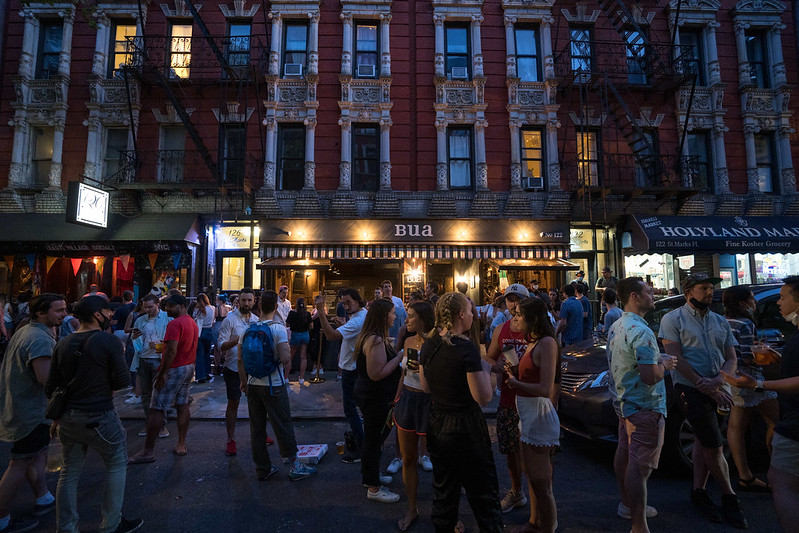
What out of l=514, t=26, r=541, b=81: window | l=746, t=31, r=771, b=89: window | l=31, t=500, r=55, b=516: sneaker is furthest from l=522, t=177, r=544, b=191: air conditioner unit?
l=31, t=500, r=55, b=516: sneaker

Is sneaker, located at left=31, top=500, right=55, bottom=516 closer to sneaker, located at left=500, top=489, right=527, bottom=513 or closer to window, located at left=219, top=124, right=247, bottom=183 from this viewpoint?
sneaker, located at left=500, top=489, right=527, bottom=513

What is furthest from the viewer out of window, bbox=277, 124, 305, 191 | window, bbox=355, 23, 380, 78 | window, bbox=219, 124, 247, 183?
window, bbox=355, 23, 380, 78

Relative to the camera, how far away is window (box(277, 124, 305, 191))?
13938 mm

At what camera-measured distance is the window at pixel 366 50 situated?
1404cm

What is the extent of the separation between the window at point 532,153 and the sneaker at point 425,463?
1151 cm

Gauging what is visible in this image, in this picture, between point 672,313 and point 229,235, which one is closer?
point 672,313

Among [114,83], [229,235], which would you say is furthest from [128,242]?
[114,83]

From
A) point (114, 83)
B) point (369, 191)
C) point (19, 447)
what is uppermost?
point (114, 83)

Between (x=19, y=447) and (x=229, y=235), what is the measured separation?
11.0m

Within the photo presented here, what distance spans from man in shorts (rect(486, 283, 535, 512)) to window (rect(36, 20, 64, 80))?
718 inches

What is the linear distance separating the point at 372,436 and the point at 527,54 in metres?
14.9

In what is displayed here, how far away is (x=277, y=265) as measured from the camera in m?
12.4

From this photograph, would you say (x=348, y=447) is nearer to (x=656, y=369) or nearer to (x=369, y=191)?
(x=656, y=369)

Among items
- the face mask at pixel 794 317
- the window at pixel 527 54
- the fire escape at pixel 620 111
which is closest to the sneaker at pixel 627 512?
the face mask at pixel 794 317
